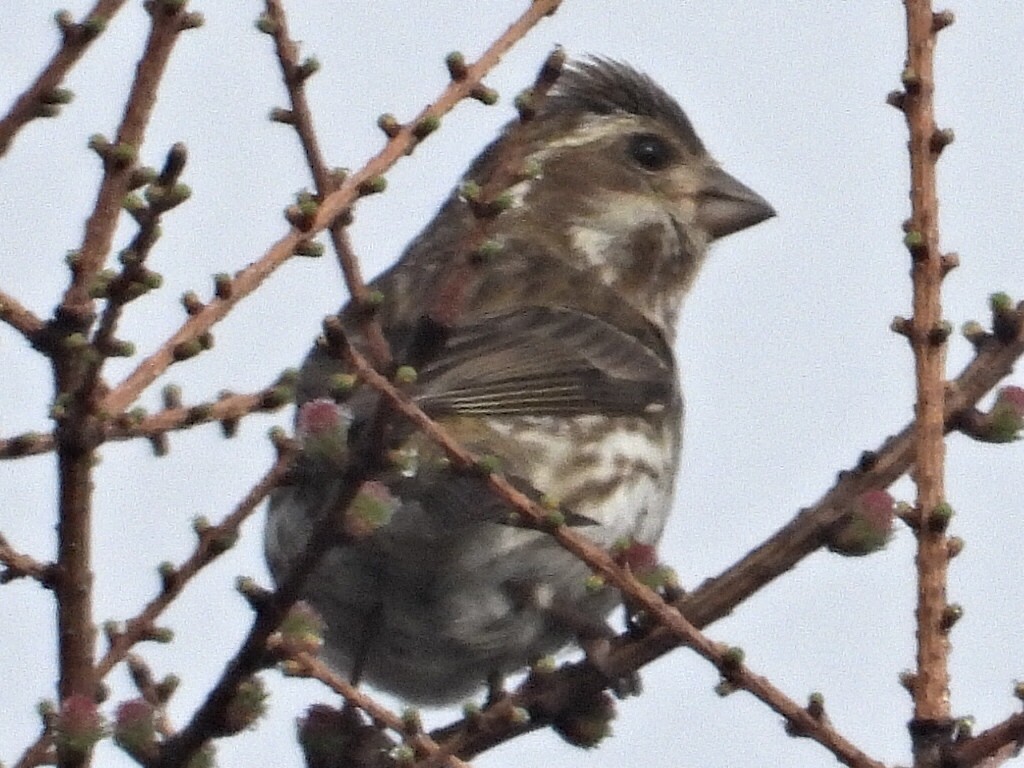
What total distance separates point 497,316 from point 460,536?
4.74 feet

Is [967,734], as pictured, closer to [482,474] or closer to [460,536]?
[482,474]

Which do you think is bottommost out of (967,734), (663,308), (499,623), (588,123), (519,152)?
(967,734)

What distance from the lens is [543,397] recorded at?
20.4 ft

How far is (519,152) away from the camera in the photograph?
2.69 metres

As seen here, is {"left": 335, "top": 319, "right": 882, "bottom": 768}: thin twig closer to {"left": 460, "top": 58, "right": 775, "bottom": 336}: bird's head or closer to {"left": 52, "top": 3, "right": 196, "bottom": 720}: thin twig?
{"left": 52, "top": 3, "right": 196, "bottom": 720}: thin twig

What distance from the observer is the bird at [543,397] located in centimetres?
554

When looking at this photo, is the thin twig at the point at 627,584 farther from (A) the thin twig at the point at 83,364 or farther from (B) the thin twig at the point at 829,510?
(A) the thin twig at the point at 83,364

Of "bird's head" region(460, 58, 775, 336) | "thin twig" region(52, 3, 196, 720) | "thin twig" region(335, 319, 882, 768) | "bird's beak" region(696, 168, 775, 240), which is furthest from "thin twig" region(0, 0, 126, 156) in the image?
"bird's beak" region(696, 168, 775, 240)

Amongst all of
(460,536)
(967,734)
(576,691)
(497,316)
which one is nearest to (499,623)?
(460,536)

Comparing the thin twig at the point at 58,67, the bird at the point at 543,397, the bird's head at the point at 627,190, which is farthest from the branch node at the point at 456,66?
the bird's head at the point at 627,190

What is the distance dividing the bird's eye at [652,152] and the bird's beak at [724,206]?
7.4 inches

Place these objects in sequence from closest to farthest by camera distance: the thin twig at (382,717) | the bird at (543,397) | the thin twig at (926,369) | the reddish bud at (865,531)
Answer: the thin twig at (926,369) < the reddish bud at (865,531) < the thin twig at (382,717) < the bird at (543,397)

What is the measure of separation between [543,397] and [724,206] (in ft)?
6.22

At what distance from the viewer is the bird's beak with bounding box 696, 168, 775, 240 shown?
305 inches
